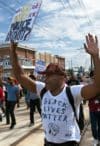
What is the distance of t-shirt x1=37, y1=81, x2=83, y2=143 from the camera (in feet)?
16.7

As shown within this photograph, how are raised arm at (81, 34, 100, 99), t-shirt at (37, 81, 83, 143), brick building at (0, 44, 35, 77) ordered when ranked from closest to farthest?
raised arm at (81, 34, 100, 99) → t-shirt at (37, 81, 83, 143) → brick building at (0, 44, 35, 77)

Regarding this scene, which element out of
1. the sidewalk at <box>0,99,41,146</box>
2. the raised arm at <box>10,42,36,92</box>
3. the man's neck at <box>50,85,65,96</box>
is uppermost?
the raised arm at <box>10,42,36,92</box>

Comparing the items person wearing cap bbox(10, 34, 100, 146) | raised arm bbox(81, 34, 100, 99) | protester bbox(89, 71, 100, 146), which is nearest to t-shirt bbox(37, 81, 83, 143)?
person wearing cap bbox(10, 34, 100, 146)

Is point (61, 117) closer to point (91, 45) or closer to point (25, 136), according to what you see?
point (91, 45)

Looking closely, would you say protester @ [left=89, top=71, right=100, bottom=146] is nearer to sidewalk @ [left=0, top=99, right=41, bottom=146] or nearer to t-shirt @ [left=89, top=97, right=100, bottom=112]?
t-shirt @ [left=89, top=97, right=100, bottom=112]

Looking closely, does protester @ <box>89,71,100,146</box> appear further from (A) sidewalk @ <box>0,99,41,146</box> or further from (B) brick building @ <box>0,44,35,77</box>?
(B) brick building @ <box>0,44,35,77</box>

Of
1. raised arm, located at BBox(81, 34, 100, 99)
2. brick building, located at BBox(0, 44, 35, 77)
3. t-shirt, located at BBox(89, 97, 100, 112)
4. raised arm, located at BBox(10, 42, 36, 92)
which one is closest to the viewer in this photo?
raised arm, located at BBox(81, 34, 100, 99)

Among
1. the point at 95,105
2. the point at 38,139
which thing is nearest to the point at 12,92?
the point at 38,139

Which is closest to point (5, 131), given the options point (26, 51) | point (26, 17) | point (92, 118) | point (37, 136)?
point (37, 136)

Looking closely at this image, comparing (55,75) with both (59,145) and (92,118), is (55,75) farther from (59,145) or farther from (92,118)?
(92,118)

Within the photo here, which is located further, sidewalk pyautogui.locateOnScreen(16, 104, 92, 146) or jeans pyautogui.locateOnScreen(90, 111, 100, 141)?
sidewalk pyautogui.locateOnScreen(16, 104, 92, 146)

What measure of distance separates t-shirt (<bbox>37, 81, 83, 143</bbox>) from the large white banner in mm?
1070

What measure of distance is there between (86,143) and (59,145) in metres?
6.67

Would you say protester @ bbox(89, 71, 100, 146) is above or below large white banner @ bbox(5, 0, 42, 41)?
below
